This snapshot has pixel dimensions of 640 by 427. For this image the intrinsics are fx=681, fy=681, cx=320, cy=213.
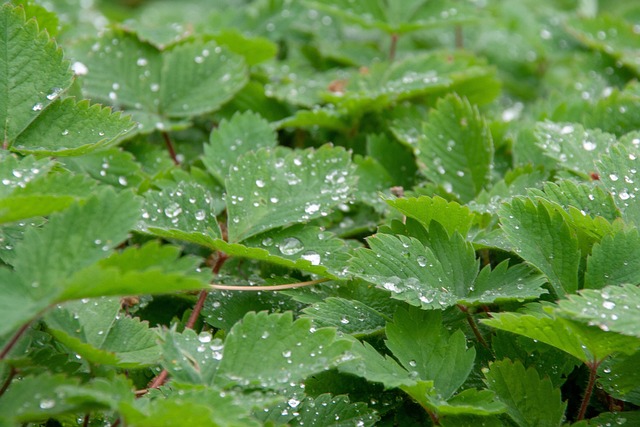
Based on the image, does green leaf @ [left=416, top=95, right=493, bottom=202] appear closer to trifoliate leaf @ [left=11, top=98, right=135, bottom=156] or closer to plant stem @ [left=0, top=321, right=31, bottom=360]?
trifoliate leaf @ [left=11, top=98, right=135, bottom=156]

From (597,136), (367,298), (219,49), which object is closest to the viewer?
(367,298)

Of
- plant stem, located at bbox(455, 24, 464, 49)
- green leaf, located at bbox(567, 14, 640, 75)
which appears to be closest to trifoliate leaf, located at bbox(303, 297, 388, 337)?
green leaf, located at bbox(567, 14, 640, 75)

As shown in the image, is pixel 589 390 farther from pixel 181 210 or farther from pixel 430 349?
pixel 181 210

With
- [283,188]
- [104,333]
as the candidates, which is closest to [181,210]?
[283,188]

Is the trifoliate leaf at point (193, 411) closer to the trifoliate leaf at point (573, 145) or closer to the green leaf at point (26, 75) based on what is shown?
the green leaf at point (26, 75)

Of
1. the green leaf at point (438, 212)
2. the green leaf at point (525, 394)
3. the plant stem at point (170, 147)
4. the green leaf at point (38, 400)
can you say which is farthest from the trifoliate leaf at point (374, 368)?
the plant stem at point (170, 147)

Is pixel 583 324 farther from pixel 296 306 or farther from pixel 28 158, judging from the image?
pixel 28 158

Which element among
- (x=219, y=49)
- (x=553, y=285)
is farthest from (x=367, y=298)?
(x=219, y=49)
